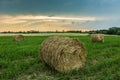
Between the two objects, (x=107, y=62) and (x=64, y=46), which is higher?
(x=64, y=46)

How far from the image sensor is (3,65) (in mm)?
17922

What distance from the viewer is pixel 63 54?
15.9 meters

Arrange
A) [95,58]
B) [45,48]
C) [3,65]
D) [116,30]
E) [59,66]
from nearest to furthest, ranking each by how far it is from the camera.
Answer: [59,66] < [45,48] < [3,65] < [95,58] < [116,30]

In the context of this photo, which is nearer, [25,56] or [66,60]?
[66,60]

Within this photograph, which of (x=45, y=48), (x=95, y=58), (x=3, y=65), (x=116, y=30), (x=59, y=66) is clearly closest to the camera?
(x=59, y=66)

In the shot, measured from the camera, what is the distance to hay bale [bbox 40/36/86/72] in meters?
15.6

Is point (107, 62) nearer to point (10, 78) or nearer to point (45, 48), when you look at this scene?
point (45, 48)

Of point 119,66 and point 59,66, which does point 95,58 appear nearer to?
point 119,66

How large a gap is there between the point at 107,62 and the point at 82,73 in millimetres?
2579

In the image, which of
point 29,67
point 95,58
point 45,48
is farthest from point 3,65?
point 95,58

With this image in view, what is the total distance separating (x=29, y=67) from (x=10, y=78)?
1.93 m

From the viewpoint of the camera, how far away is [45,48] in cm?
1659

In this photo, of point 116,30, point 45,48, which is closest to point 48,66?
point 45,48

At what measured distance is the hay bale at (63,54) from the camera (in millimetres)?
15591
